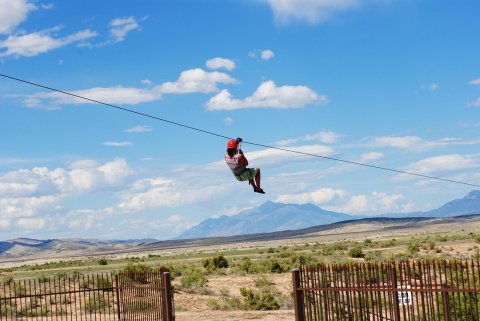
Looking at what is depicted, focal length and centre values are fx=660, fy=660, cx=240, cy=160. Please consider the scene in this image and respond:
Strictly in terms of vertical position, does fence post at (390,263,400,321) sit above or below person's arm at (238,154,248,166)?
below

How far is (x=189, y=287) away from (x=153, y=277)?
1890 centimetres

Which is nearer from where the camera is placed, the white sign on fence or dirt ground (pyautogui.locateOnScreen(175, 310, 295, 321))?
the white sign on fence

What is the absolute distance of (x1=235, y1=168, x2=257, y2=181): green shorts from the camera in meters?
18.4

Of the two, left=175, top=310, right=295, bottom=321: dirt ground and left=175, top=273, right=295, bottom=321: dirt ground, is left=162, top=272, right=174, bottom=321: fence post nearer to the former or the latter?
left=175, top=310, right=295, bottom=321: dirt ground

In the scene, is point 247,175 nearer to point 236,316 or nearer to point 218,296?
point 236,316

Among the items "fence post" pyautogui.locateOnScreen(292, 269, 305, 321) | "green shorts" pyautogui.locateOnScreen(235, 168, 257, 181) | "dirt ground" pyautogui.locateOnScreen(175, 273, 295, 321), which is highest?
"green shorts" pyautogui.locateOnScreen(235, 168, 257, 181)

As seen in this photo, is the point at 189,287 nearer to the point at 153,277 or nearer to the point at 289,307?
the point at 289,307

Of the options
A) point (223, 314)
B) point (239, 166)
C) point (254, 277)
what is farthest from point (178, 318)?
point (254, 277)

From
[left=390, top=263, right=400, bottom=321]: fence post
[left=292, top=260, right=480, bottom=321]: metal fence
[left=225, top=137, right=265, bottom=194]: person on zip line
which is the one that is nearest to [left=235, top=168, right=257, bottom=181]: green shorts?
[left=225, top=137, right=265, bottom=194]: person on zip line

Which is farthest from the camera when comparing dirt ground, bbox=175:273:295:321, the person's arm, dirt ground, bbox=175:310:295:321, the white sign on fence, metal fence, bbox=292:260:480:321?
dirt ground, bbox=175:273:295:321

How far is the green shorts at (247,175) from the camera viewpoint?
725 inches

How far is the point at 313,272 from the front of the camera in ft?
52.9

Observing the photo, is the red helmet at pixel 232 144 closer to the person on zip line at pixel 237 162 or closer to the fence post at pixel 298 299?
the person on zip line at pixel 237 162

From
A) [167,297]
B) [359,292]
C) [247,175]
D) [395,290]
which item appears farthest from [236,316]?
[395,290]
